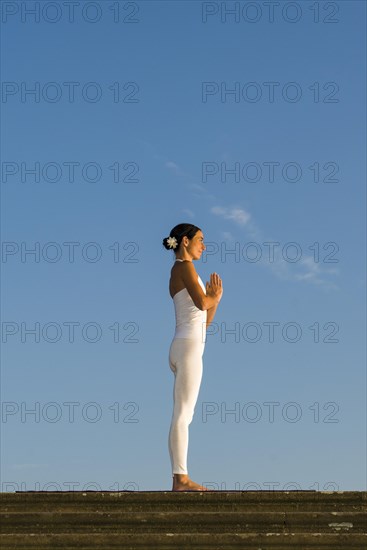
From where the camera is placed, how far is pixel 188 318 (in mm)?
11273

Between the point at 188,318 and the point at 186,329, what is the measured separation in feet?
0.44

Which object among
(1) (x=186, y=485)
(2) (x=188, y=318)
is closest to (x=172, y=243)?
(2) (x=188, y=318)

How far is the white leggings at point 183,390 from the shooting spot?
35.6ft

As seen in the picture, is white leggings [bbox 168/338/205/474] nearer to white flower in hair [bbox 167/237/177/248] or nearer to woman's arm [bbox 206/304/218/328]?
woman's arm [bbox 206/304/218/328]

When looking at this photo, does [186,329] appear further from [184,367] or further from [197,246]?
[197,246]

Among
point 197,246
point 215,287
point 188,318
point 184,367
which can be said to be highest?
point 197,246

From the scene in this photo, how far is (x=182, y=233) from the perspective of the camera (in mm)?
11586

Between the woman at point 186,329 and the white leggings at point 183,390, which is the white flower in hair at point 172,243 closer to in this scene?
the woman at point 186,329

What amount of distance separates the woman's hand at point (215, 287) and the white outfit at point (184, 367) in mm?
94

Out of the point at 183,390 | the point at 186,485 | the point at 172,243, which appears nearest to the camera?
the point at 186,485

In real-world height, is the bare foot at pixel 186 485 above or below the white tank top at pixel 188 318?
below

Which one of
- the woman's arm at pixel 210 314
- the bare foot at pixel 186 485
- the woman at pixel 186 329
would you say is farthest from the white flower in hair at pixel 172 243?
the bare foot at pixel 186 485

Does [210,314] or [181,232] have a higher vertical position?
[181,232]

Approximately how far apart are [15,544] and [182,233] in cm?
428
